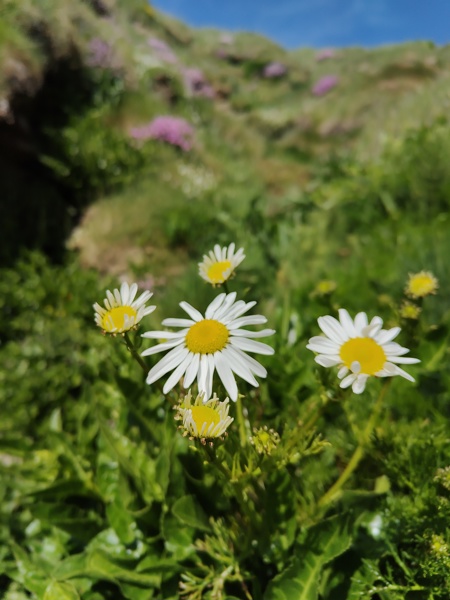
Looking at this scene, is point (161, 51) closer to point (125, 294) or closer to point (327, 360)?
point (125, 294)

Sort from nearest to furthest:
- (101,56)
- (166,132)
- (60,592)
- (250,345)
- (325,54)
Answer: (250,345) → (60,592) → (166,132) → (101,56) → (325,54)

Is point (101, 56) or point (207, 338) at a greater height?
point (101, 56)

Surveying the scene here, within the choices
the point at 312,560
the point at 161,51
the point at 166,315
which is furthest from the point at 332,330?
the point at 161,51

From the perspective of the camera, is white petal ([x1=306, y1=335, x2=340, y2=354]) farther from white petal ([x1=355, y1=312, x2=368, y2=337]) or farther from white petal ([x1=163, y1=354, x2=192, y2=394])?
white petal ([x1=163, y1=354, x2=192, y2=394])

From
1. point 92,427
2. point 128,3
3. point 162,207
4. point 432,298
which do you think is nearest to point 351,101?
point 128,3

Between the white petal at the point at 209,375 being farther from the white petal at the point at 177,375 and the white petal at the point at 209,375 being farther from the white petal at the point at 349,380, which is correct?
the white petal at the point at 349,380

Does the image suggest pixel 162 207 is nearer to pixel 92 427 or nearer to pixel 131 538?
pixel 92 427
